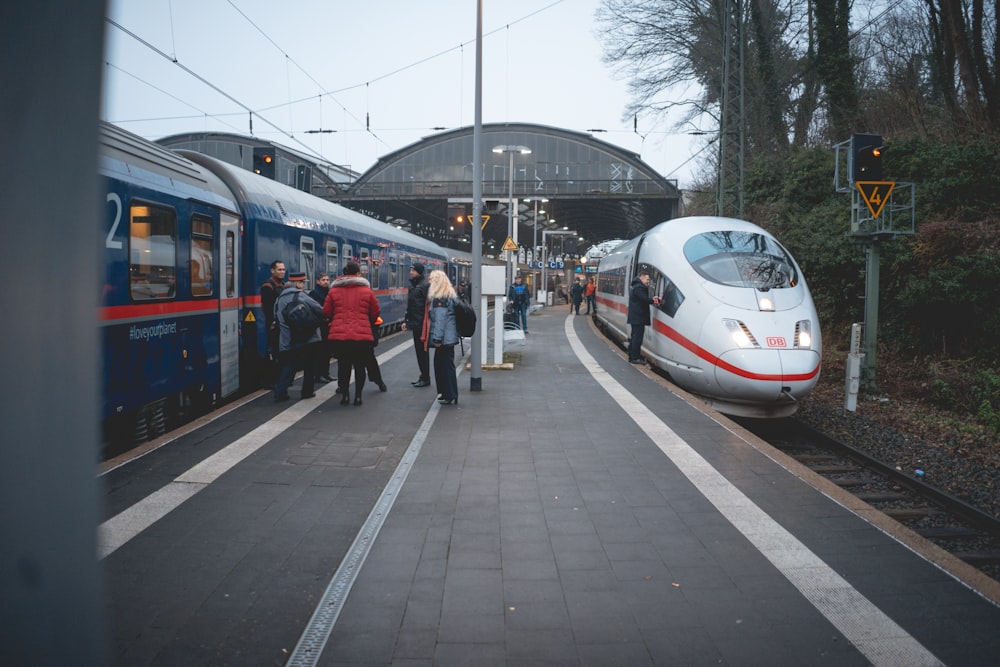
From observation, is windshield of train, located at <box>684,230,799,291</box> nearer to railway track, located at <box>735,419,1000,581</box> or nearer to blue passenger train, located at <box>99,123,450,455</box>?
railway track, located at <box>735,419,1000,581</box>

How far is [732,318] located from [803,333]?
35.9 inches

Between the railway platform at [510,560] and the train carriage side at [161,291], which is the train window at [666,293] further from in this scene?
the train carriage side at [161,291]

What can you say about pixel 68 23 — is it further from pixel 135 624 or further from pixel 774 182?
pixel 774 182

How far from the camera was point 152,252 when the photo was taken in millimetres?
7227

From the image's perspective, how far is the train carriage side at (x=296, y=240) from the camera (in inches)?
408

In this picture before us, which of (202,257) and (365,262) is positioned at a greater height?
(365,262)

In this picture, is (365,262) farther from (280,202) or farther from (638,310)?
(638,310)

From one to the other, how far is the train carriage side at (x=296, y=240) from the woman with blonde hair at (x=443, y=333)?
287 cm

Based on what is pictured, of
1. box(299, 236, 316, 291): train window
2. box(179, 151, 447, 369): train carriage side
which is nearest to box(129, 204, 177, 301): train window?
box(179, 151, 447, 369): train carriage side

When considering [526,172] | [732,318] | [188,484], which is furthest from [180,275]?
[526,172]

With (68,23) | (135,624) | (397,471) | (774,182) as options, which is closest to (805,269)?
(774,182)

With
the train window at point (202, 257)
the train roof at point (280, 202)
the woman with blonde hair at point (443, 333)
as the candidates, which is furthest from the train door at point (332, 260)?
the woman with blonde hair at point (443, 333)

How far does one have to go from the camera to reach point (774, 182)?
1029 inches

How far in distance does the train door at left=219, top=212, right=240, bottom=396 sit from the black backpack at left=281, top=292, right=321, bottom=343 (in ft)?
2.87
